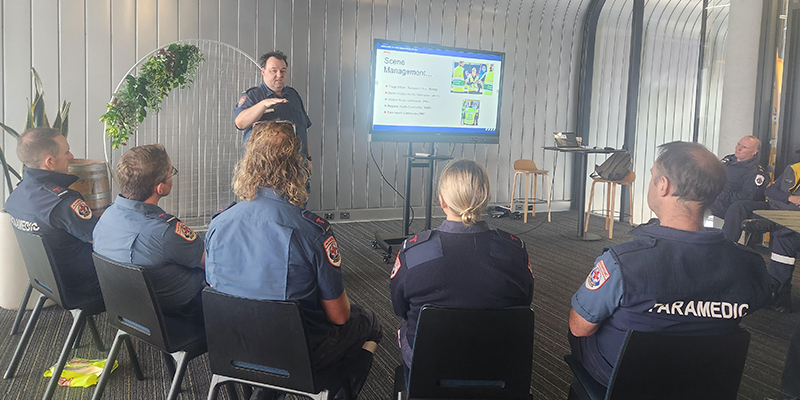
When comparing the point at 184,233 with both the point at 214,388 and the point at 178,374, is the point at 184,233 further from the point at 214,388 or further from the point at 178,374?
the point at 214,388

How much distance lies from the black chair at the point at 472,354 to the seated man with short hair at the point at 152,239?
0.99m

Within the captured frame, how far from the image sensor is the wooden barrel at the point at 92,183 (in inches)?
123

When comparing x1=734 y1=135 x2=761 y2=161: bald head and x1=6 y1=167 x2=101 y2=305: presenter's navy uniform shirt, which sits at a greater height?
x1=734 y1=135 x2=761 y2=161: bald head

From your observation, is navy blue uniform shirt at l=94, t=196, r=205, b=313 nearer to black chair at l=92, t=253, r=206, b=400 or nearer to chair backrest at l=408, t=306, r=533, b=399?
black chair at l=92, t=253, r=206, b=400

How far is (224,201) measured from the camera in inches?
199

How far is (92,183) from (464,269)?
2653mm

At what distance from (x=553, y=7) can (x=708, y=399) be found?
678cm

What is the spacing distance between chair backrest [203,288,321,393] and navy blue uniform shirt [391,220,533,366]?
0.36m

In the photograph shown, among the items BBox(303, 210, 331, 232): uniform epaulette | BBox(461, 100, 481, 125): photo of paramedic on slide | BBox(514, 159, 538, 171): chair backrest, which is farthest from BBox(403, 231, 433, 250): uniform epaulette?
BBox(514, 159, 538, 171): chair backrest

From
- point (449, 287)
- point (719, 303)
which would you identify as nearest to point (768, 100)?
point (719, 303)

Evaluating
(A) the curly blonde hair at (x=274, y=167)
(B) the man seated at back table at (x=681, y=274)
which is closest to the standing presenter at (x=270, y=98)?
(A) the curly blonde hair at (x=274, y=167)

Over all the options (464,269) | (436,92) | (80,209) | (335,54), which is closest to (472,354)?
(464,269)

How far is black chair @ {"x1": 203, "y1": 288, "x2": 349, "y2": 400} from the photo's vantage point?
1.43 m

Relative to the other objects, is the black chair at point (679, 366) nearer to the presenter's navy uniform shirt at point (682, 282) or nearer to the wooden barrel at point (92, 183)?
the presenter's navy uniform shirt at point (682, 282)
